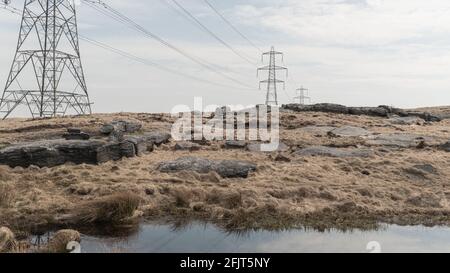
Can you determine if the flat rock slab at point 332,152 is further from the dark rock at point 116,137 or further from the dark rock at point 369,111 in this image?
the dark rock at point 369,111

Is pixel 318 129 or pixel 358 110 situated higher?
pixel 358 110

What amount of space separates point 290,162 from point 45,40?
28.1 meters

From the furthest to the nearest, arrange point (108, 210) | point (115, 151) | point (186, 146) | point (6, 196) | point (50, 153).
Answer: point (186, 146), point (115, 151), point (50, 153), point (6, 196), point (108, 210)

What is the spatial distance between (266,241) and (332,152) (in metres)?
12.9

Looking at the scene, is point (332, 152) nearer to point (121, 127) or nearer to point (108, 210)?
point (121, 127)

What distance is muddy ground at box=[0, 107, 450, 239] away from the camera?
15.6 meters

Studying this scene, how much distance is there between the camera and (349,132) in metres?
33.2

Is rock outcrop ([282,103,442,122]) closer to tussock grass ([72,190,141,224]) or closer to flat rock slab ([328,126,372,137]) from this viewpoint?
flat rock slab ([328,126,372,137])

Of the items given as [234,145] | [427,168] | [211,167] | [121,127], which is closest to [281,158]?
[234,145]

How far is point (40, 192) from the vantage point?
1728cm

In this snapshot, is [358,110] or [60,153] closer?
[60,153]

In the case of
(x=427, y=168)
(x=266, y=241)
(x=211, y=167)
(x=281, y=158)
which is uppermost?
(x=281, y=158)

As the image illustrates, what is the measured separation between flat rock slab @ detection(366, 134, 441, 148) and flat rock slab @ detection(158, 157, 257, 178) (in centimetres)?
1070
